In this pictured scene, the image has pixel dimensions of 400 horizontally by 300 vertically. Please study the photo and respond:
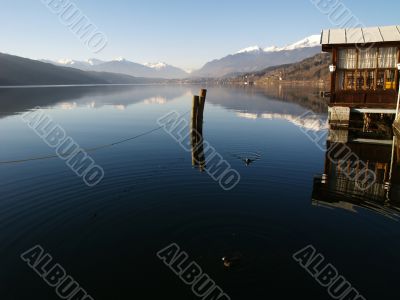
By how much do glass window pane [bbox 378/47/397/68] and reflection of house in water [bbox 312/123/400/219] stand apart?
9.34 m

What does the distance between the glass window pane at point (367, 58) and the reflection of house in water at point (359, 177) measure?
9293 millimetres

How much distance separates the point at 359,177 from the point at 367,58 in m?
20.6

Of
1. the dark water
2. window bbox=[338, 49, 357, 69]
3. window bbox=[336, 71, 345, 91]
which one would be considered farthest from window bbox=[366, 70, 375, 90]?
the dark water

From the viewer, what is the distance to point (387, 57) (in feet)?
111

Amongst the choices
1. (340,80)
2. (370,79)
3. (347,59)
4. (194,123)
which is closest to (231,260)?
(194,123)

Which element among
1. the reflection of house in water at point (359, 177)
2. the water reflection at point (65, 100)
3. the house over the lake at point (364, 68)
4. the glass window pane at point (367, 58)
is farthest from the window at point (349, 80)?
the water reflection at point (65, 100)

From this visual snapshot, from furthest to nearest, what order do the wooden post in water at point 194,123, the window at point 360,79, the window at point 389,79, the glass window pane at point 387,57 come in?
the window at point 360,79 < the window at point 389,79 < the glass window pane at point 387,57 < the wooden post in water at point 194,123

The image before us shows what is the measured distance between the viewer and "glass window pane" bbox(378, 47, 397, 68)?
110ft

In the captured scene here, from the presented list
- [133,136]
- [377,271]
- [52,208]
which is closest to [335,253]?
[377,271]

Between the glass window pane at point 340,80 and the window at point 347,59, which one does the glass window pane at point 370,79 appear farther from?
the glass window pane at point 340,80

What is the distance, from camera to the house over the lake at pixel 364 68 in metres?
33.4

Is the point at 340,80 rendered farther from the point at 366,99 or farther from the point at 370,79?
the point at 370,79

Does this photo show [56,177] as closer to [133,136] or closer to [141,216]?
[141,216]

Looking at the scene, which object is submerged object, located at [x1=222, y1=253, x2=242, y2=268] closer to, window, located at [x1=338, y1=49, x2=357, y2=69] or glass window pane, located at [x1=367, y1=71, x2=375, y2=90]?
window, located at [x1=338, y1=49, x2=357, y2=69]
